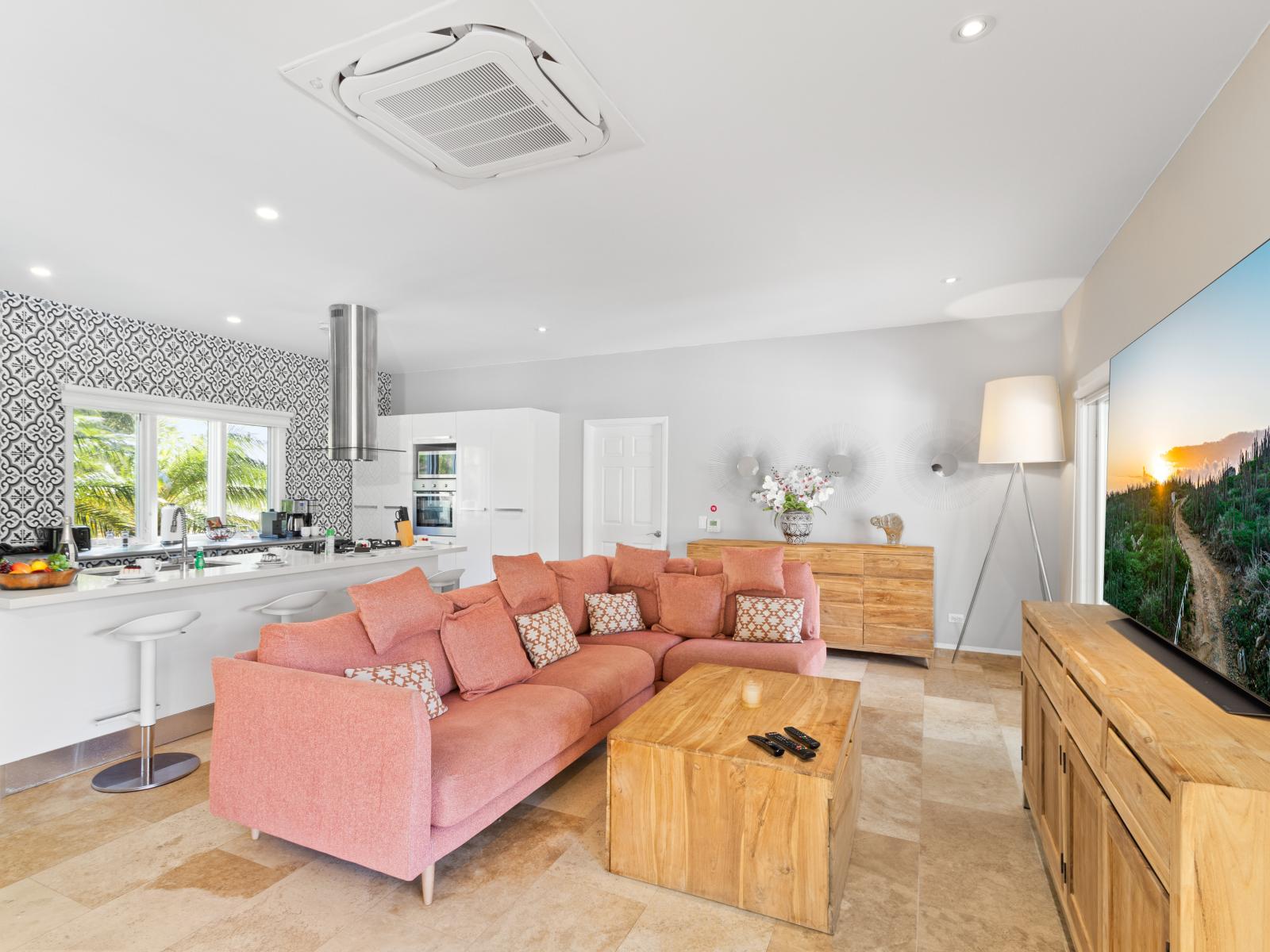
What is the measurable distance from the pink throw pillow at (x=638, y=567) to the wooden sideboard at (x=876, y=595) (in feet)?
3.86

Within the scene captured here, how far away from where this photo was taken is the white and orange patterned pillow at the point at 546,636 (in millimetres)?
3271

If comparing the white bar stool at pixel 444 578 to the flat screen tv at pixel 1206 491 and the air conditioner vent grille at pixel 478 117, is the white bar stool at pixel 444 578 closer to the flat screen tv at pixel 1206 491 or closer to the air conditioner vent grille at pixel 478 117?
the air conditioner vent grille at pixel 478 117

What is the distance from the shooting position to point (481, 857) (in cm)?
230

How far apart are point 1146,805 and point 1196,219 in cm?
212

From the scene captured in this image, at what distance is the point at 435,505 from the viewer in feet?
22.3

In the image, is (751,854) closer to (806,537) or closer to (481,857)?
(481,857)

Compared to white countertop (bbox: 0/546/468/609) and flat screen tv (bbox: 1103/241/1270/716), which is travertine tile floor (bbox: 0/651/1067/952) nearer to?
white countertop (bbox: 0/546/468/609)

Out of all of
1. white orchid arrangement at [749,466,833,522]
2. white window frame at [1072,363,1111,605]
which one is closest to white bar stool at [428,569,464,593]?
white orchid arrangement at [749,466,833,522]

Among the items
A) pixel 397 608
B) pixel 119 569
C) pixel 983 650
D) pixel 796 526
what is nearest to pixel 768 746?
pixel 397 608

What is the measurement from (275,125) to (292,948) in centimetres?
267

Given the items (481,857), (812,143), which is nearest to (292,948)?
(481,857)

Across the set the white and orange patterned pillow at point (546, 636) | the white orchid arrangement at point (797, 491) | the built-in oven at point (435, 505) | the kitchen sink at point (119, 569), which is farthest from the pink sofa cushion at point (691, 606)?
the built-in oven at point (435, 505)

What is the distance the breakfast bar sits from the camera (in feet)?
9.21

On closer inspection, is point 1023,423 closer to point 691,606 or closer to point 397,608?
point 691,606
